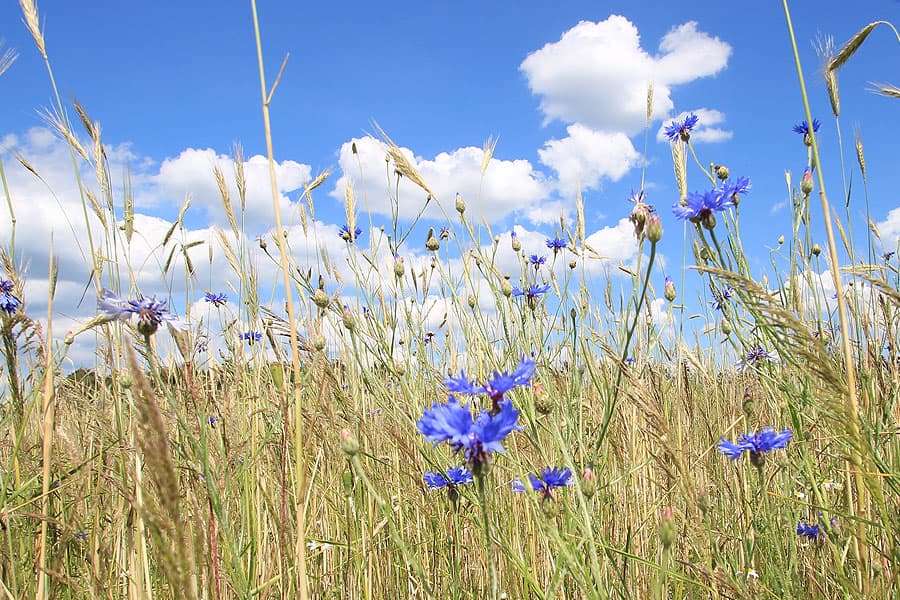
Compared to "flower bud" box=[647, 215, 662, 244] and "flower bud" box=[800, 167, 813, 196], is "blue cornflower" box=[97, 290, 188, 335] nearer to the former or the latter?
"flower bud" box=[647, 215, 662, 244]

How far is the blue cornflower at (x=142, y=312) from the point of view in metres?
1.17

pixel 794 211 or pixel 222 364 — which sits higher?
pixel 794 211

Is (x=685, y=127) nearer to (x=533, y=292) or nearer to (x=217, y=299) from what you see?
(x=533, y=292)

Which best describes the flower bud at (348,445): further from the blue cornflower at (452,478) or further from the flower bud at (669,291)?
the flower bud at (669,291)

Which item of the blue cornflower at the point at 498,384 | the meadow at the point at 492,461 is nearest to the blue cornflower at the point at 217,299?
the meadow at the point at 492,461

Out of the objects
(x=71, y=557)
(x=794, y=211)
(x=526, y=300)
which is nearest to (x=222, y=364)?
(x=71, y=557)

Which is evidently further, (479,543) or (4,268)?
(479,543)

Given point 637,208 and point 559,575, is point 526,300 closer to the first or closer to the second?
point 637,208

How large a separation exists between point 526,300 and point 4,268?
1.46 metres

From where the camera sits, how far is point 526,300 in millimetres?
1979

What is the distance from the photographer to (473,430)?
2.90ft

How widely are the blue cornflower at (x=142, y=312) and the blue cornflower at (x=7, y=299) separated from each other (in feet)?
2.62

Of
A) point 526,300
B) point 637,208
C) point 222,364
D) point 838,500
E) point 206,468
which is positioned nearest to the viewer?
point 206,468

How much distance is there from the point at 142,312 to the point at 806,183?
6.37 ft
